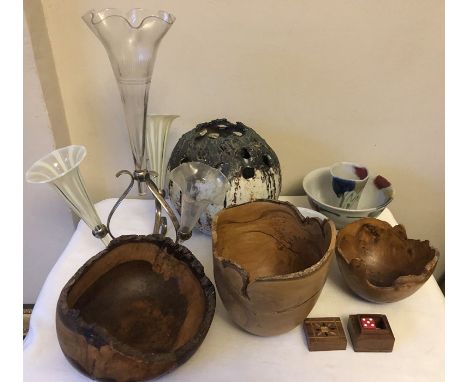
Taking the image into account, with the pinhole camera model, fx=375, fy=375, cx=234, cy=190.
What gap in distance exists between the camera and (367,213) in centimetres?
72

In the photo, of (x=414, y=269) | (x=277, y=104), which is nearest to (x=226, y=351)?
(x=414, y=269)

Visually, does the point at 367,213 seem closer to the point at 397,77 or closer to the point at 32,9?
the point at 397,77

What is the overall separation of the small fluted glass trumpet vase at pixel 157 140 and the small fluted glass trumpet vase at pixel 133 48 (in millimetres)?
78

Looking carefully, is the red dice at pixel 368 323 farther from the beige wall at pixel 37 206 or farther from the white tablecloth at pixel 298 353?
the beige wall at pixel 37 206

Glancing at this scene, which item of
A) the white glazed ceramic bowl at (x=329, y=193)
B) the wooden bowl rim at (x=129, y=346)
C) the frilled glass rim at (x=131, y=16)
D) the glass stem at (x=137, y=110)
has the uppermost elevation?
the frilled glass rim at (x=131, y=16)

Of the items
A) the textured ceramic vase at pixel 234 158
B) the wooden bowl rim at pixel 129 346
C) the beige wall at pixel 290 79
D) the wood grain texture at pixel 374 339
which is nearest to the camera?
the wooden bowl rim at pixel 129 346

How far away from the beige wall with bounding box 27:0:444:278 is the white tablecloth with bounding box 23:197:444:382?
37cm

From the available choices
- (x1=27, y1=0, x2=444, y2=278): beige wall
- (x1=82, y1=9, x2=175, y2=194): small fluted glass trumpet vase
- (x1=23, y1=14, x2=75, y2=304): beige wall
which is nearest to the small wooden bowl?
(x1=27, y1=0, x2=444, y2=278): beige wall

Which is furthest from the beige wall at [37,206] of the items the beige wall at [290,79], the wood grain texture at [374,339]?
the wood grain texture at [374,339]

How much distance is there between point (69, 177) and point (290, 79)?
496 millimetres

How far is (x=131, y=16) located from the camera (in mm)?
599

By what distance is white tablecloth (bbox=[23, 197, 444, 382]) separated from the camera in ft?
1.65

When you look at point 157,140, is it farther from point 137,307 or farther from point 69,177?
point 137,307

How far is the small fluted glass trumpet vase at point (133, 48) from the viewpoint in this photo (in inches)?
21.3
